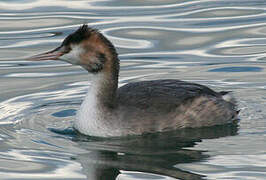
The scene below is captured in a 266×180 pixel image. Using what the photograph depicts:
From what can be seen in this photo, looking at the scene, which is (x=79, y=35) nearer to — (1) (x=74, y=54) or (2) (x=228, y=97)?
(1) (x=74, y=54)

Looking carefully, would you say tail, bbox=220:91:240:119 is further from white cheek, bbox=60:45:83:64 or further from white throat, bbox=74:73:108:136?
white cheek, bbox=60:45:83:64

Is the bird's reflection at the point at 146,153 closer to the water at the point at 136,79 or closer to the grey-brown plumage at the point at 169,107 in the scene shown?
the water at the point at 136,79

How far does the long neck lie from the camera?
11664 mm

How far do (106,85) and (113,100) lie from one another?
8.4 inches

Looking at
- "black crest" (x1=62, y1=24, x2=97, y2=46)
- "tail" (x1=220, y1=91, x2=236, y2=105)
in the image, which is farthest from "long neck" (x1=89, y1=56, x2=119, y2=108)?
"tail" (x1=220, y1=91, x2=236, y2=105)

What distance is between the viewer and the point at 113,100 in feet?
38.6

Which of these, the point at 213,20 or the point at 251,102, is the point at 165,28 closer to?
the point at 213,20

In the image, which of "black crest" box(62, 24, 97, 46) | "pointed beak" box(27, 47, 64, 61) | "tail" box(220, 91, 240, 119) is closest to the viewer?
"black crest" box(62, 24, 97, 46)

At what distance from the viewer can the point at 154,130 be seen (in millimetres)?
11781

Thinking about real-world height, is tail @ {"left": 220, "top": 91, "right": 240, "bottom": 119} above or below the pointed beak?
below

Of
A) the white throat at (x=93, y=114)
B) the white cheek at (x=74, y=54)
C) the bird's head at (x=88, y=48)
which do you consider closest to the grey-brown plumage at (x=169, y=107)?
the white throat at (x=93, y=114)

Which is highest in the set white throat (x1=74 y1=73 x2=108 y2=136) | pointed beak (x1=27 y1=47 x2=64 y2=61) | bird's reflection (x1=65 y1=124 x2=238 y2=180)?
pointed beak (x1=27 y1=47 x2=64 y2=61)

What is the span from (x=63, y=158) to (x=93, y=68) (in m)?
1.44

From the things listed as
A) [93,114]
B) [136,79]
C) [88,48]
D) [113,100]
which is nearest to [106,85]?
[113,100]
